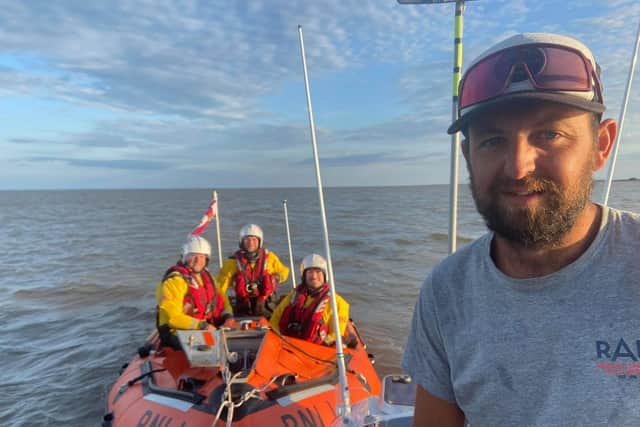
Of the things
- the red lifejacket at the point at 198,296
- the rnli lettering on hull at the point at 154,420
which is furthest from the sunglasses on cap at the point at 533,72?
the red lifejacket at the point at 198,296

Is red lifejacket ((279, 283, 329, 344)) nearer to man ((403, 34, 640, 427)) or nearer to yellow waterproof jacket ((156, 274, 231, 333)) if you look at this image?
yellow waterproof jacket ((156, 274, 231, 333))

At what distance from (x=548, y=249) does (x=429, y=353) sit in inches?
17.6

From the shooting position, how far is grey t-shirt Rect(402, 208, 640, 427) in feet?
2.64

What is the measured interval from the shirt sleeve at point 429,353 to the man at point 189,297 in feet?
14.5

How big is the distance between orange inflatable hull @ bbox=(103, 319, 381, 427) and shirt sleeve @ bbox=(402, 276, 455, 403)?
2.63 m

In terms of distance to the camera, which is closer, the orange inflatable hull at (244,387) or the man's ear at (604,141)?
the man's ear at (604,141)

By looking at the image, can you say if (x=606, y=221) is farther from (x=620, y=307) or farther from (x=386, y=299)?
(x=386, y=299)

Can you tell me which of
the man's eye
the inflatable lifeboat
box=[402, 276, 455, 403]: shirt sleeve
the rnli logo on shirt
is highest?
the man's eye

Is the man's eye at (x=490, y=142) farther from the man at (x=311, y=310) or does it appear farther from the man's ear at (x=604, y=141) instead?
the man at (x=311, y=310)

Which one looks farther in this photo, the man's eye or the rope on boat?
the rope on boat

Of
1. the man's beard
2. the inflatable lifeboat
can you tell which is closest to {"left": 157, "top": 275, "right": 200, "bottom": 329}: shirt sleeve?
the inflatable lifeboat

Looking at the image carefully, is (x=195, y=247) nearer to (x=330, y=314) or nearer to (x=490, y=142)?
(x=330, y=314)

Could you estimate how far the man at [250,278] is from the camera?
8023 mm

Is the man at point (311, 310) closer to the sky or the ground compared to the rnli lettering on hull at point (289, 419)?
closer to the sky
